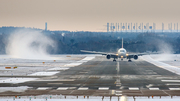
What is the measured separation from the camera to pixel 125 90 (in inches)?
1337

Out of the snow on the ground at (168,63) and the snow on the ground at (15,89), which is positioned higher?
the snow on the ground at (15,89)

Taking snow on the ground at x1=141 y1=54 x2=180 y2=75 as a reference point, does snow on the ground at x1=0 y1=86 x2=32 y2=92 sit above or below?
above

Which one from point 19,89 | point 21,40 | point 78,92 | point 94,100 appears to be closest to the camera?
point 94,100

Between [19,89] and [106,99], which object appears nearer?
[106,99]

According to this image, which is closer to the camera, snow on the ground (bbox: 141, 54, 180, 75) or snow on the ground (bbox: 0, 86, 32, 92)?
snow on the ground (bbox: 0, 86, 32, 92)

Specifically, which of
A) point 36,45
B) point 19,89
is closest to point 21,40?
point 36,45

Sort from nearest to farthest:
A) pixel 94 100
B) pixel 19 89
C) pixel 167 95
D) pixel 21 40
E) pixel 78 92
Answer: pixel 94 100
pixel 167 95
pixel 78 92
pixel 19 89
pixel 21 40

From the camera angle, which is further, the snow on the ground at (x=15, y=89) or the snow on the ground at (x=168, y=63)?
the snow on the ground at (x=168, y=63)

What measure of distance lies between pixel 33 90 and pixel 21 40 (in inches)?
6407

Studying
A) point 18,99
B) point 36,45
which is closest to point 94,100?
point 18,99

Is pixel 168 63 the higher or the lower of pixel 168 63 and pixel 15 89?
the lower

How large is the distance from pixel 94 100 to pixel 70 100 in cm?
215

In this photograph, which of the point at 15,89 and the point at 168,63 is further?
the point at 168,63

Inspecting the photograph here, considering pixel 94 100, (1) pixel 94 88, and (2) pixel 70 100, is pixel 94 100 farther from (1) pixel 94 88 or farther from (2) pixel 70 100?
(1) pixel 94 88
